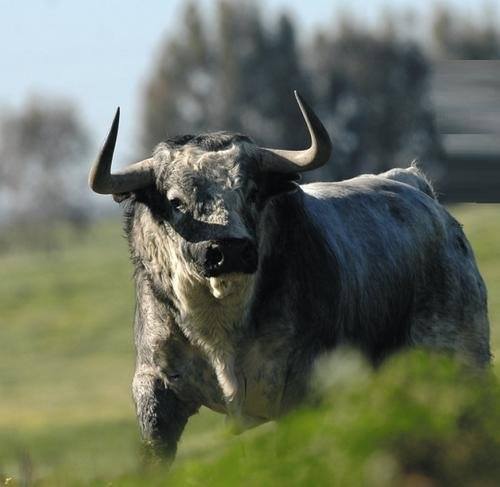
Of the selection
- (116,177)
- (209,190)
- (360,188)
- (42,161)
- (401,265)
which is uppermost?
(209,190)

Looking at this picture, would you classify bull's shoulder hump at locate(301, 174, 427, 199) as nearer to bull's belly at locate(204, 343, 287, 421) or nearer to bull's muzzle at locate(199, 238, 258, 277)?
bull's belly at locate(204, 343, 287, 421)

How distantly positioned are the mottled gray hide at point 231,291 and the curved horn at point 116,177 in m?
0.07

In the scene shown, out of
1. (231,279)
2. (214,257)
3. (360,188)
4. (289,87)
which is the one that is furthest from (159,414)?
(289,87)

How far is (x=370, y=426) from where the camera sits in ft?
11.9

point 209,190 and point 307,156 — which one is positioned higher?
point 209,190

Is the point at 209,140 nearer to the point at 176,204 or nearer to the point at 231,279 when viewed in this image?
the point at 176,204

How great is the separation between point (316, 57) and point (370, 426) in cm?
11366

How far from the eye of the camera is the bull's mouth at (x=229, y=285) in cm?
936

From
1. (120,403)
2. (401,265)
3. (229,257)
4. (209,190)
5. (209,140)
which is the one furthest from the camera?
(120,403)

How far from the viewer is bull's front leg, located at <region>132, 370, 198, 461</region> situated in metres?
9.81

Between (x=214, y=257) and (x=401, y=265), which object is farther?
(x=401, y=265)

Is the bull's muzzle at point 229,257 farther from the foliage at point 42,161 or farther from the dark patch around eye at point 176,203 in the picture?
the foliage at point 42,161

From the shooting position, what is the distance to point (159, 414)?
980cm

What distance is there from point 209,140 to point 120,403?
4583cm
